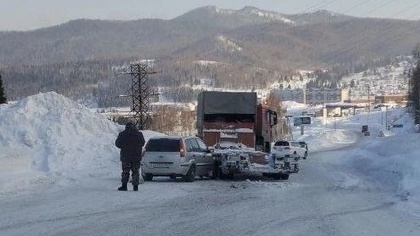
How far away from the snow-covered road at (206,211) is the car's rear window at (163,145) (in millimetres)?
2713

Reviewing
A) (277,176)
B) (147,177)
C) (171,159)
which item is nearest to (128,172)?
(171,159)

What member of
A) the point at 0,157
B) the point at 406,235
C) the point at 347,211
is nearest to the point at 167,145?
the point at 0,157

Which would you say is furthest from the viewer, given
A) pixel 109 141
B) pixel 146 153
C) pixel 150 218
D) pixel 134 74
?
pixel 134 74

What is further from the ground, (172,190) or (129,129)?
(129,129)

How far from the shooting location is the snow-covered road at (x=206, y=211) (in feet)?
40.3

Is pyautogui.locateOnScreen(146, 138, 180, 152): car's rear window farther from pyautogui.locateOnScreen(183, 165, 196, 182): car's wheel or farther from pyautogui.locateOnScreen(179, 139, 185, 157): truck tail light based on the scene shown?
pyautogui.locateOnScreen(183, 165, 196, 182): car's wheel

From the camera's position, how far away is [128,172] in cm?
2027

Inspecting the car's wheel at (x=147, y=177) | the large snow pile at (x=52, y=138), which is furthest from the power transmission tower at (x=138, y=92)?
the car's wheel at (x=147, y=177)

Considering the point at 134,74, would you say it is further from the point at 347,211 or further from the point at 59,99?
the point at 347,211

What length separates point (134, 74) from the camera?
246 feet

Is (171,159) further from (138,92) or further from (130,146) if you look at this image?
(138,92)

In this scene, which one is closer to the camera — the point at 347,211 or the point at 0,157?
the point at 347,211

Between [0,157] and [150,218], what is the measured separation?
1244 cm

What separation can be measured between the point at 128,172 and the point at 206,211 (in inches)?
219
